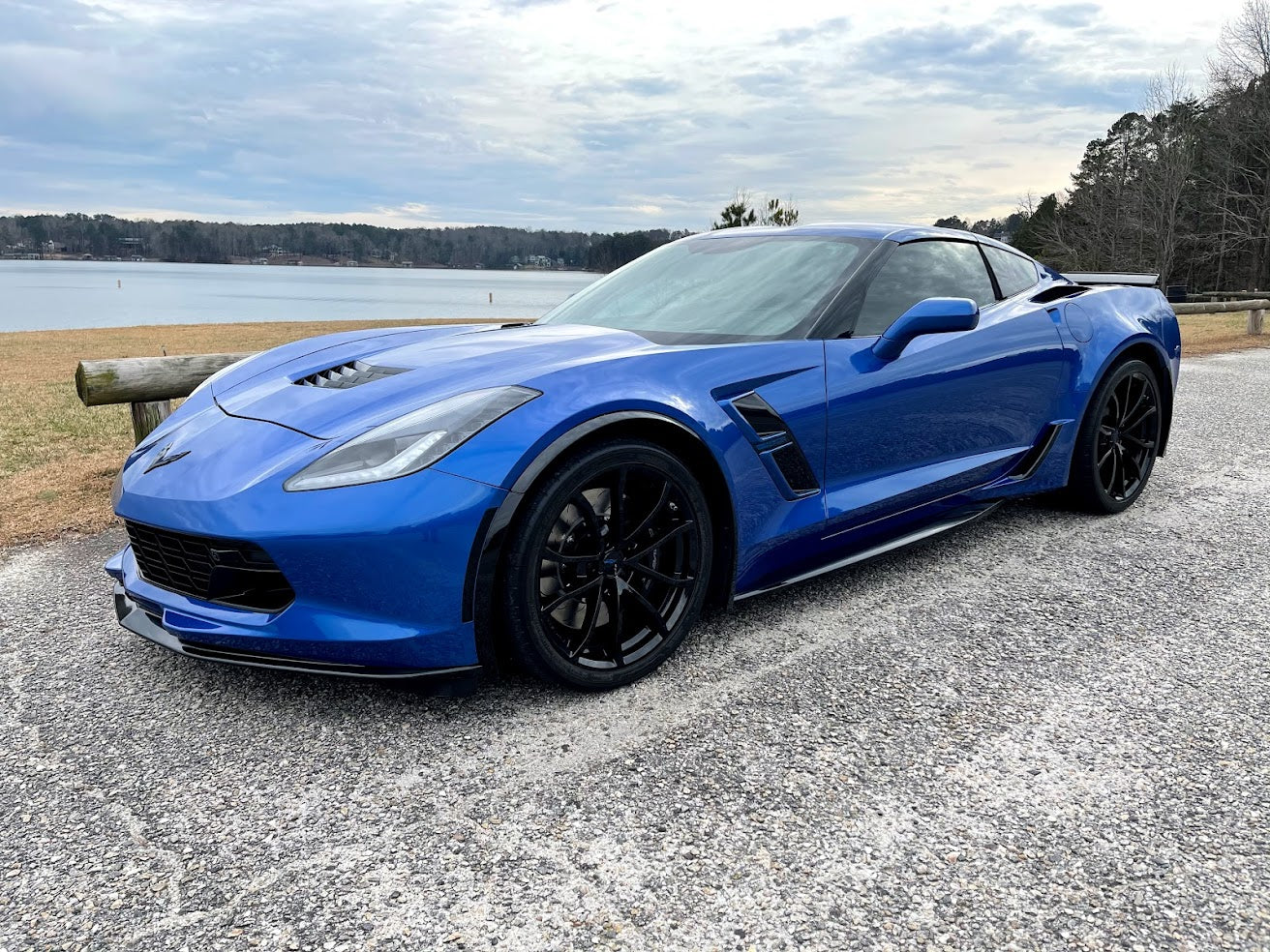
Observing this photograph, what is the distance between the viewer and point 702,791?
87.1 inches

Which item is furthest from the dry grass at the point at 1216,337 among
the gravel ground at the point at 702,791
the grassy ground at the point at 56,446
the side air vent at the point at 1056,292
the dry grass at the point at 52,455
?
the dry grass at the point at 52,455

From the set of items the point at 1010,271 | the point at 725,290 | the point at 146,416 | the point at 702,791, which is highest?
the point at 1010,271

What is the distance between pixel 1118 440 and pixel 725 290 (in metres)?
2.32

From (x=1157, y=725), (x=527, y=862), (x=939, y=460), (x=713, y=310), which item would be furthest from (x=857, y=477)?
(x=527, y=862)

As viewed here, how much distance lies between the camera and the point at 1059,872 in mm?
1903

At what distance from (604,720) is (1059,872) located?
1166 millimetres

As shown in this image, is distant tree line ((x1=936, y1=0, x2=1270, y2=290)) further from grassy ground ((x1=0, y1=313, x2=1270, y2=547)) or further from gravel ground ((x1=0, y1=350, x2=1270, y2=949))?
gravel ground ((x1=0, y1=350, x2=1270, y2=949))

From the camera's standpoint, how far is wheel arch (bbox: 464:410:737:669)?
2359 mm

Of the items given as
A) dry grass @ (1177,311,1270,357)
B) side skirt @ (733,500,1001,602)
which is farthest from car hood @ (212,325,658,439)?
dry grass @ (1177,311,1270,357)

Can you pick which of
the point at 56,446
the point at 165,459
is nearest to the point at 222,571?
the point at 165,459

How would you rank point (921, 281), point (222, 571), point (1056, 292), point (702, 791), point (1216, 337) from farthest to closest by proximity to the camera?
1. point (1216, 337)
2. point (1056, 292)
3. point (921, 281)
4. point (222, 571)
5. point (702, 791)

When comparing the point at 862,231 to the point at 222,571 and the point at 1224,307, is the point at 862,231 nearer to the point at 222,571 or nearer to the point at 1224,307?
the point at 222,571

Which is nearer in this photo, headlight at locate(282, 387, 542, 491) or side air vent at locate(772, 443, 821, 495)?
headlight at locate(282, 387, 542, 491)

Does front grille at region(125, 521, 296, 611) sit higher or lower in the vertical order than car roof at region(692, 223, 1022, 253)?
lower
